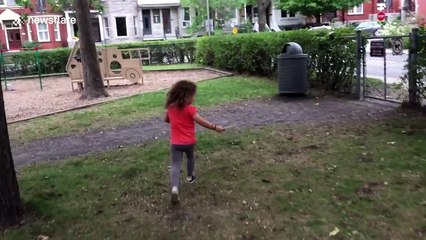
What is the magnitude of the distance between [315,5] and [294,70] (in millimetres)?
41813

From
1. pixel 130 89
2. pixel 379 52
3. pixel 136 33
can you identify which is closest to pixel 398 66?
pixel 379 52

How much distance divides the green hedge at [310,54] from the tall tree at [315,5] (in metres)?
34.5

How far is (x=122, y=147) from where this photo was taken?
7184 millimetres

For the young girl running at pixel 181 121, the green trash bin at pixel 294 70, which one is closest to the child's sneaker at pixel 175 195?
the young girl running at pixel 181 121

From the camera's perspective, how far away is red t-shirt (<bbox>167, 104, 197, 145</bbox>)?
15.8ft

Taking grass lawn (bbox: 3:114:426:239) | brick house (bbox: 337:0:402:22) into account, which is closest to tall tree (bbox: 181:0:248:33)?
brick house (bbox: 337:0:402:22)

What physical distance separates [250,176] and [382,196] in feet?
4.75

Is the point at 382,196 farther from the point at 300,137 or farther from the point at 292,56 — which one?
the point at 292,56

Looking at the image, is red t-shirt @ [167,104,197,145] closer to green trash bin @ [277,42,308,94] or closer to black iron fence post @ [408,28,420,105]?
black iron fence post @ [408,28,420,105]

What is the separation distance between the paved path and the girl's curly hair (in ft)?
8.98

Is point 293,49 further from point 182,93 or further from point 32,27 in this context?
point 32,27

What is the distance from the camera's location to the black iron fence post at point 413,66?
815 cm

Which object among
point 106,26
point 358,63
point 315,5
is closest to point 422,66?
point 358,63

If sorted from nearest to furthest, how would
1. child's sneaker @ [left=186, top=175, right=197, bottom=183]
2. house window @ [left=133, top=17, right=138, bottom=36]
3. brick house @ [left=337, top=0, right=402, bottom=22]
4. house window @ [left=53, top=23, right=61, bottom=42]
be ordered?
child's sneaker @ [left=186, top=175, right=197, bottom=183] → house window @ [left=53, top=23, right=61, bottom=42] → house window @ [left=133, top=17, right=138, bottom=36] → brick house @ [left=337, top=0, right=402, bottom=22]
